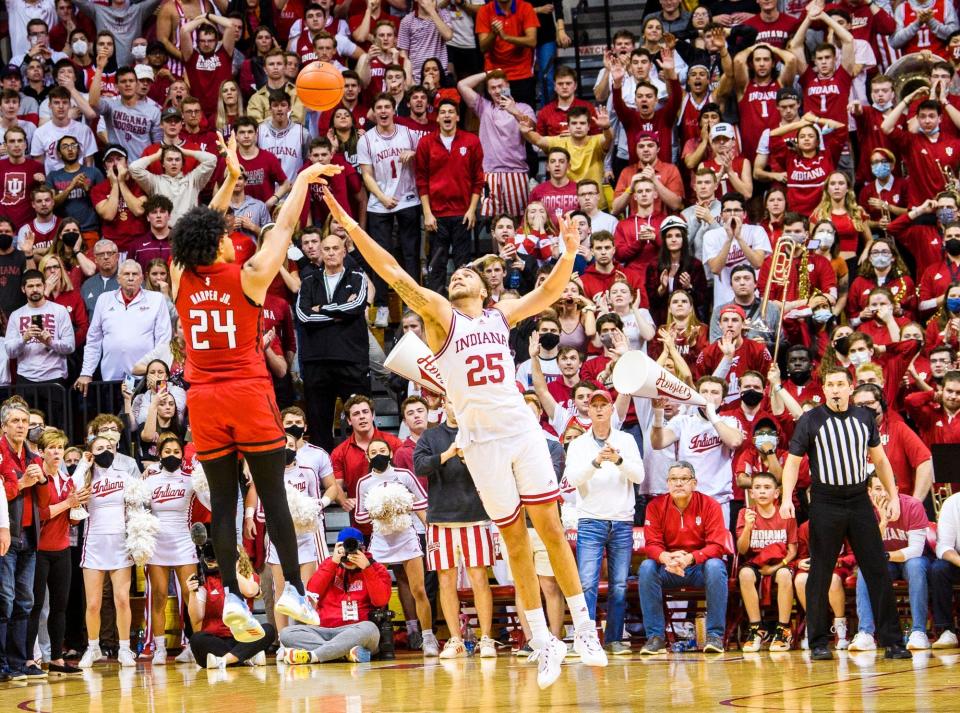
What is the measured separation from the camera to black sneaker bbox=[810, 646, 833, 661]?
35.6ft

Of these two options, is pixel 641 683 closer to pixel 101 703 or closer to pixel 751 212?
pixel 101 703

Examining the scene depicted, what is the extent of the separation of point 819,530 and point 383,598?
4.20m

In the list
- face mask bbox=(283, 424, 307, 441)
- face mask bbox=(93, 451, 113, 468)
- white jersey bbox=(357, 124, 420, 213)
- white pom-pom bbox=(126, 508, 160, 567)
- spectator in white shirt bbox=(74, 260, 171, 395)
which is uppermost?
white jersey bbox=(357, 124, 420, 213)

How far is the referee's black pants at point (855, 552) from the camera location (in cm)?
1083

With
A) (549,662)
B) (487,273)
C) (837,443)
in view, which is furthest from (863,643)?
(487,273)

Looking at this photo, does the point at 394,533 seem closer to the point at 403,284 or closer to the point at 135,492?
the point at 135,492

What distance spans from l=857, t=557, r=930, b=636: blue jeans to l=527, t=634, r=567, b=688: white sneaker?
3.92m

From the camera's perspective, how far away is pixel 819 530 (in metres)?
10.9

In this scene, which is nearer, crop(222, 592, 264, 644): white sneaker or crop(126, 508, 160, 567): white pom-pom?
crop(222, 592, 264, 644): white sneaker

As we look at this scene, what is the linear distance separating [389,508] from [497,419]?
A: 4780 mm

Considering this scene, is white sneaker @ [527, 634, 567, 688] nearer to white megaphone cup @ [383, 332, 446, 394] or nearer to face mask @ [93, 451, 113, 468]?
white megaphone cup @ [383, 332, 446, 394]

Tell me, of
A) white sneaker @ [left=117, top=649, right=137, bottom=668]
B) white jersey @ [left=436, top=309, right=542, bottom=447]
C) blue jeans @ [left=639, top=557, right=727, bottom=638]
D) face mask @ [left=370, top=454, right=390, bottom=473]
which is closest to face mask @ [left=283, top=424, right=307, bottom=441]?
face mask @ [left=370, top=454, right=390, bottom=473]

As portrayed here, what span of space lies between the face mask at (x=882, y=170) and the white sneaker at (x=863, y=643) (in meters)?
6.38

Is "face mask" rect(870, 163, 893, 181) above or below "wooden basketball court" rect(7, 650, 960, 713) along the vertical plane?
above
